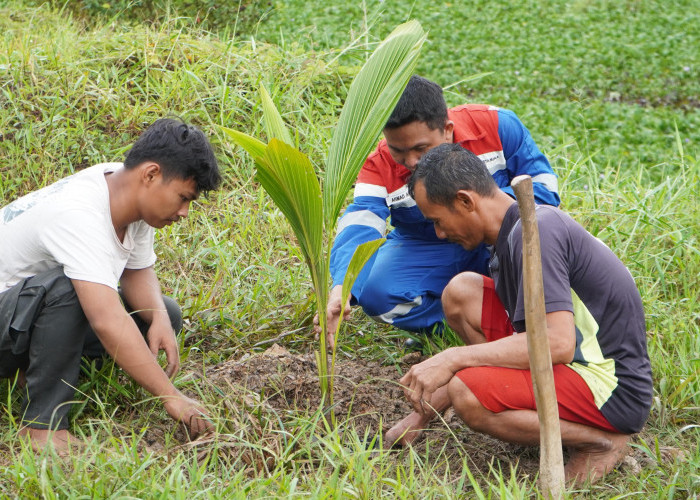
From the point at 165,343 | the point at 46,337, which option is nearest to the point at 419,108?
the point at 165,343

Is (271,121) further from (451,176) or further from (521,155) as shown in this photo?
(521,155)

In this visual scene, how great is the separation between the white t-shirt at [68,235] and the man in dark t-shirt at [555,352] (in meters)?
1.01

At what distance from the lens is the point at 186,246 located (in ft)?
13.2

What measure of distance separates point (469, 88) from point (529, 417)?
20.7ft

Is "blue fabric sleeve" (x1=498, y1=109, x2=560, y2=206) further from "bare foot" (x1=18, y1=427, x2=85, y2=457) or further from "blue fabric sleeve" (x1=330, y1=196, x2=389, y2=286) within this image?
"bare foot" (x1=18, y1=427, x2=85, y2=457)

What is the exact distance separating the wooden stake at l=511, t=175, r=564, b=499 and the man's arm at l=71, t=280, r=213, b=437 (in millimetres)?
A: 1029

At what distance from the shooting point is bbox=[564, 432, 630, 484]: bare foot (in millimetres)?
2529

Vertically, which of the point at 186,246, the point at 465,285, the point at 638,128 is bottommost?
the point at 638,128

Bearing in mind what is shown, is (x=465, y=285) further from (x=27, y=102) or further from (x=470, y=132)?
(x=27, y=102)

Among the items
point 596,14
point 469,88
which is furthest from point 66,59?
point 596,14

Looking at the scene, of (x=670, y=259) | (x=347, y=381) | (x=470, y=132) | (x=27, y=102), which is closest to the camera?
(x=347, y=381)

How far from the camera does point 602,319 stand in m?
2.46

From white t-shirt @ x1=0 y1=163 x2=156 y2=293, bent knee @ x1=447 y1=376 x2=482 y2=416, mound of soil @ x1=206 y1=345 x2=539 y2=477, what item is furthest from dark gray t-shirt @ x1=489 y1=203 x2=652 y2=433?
white t-shirt @ x1=0 y1=163 x2=156 y2=293

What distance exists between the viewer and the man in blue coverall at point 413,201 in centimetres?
306
